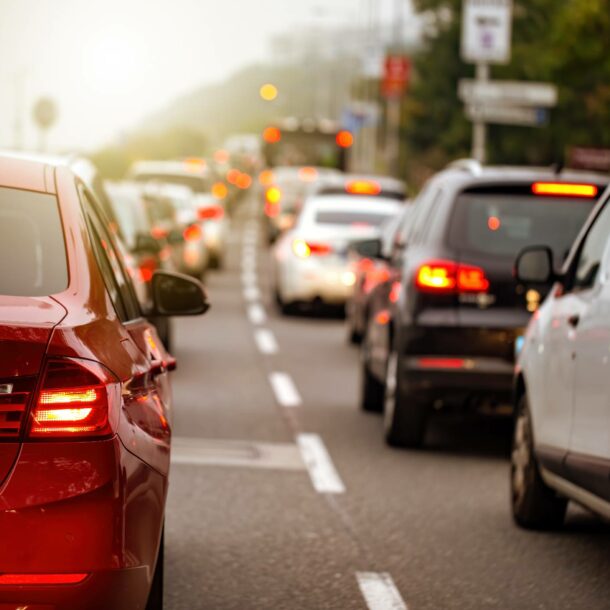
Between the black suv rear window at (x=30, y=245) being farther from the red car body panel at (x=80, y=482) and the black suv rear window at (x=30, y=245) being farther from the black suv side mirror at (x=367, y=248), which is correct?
the black suv side mirror at (x=367, y=248)

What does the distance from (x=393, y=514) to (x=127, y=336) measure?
12.7 feet

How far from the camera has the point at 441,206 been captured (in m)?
10.9

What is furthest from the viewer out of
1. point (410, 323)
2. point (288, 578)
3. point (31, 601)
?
point (410, 323)

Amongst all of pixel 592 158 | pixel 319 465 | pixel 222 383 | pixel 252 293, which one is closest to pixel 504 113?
pixel 592 158

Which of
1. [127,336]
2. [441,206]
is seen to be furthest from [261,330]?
[127,336]

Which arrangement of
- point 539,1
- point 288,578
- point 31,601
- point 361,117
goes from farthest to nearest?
point 361,117 < point 539,1 < point 288,578 < point 31,601

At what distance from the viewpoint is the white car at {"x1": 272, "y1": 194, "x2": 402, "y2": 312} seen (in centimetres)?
2242

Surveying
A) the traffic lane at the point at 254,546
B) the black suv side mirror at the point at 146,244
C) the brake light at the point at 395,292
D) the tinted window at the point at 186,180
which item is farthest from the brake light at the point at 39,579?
the tinted window at the point at 186,180

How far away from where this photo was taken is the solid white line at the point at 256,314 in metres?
22.7

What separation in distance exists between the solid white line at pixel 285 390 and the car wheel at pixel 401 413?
2.55 metres

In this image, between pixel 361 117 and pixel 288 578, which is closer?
pixel 288 578

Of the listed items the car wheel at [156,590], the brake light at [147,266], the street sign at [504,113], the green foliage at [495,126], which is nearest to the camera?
the car wheel at [156,590]

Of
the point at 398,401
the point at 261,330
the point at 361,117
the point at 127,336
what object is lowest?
the point at 361,117

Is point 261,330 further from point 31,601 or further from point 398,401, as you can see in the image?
point 31,601
